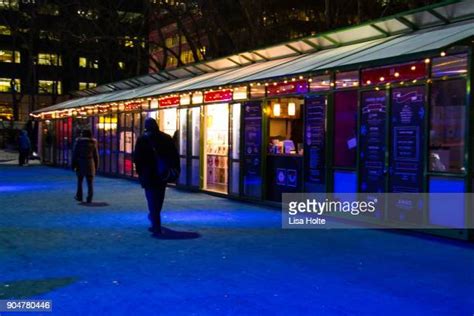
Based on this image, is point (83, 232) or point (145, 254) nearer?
point (145, 254)

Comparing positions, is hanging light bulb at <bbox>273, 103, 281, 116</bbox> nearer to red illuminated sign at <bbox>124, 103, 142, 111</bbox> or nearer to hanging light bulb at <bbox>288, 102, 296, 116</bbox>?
hanging light bulb at <bbox>288, 102, 296, 116</bbox>

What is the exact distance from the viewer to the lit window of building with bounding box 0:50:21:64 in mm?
72938

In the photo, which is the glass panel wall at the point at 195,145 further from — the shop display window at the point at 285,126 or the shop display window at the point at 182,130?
the shop display window at the point at 285,126

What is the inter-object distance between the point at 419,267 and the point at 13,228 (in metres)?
6.62

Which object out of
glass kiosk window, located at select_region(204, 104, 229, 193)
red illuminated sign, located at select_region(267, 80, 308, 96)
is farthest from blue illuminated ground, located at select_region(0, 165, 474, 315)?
glass kiosk window, located at select_region(204, 104, 229, 193)

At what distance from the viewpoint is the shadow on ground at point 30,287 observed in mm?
5805

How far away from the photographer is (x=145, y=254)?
25.8 feet

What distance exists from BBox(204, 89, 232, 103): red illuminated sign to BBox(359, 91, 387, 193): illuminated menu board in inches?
198

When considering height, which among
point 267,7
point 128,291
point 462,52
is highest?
point 267,7

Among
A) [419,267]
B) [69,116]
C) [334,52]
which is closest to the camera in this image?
[419,267]

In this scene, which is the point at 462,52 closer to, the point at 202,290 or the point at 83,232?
the point at 202,290

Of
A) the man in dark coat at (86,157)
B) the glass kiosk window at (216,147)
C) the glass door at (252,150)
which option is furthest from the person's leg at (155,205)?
the glass kiosk window at (216,147)

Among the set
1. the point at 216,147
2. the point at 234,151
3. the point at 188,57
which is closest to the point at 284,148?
the point at 234,151

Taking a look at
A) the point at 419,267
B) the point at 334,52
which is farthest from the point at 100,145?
the point at 419,267
